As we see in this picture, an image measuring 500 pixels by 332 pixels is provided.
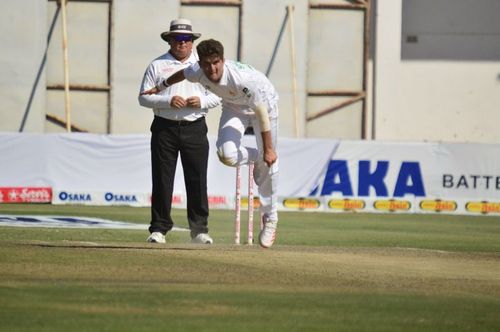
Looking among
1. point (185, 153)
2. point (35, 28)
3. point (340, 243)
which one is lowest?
point (340, 243)

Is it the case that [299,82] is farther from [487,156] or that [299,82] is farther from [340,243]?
[340,243]

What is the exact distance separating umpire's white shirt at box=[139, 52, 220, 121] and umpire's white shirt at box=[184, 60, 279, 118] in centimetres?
94

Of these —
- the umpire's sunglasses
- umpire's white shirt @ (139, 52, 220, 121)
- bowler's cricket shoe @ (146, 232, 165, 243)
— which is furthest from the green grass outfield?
the umpire's sunglasses

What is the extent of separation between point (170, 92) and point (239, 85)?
4.70 ft

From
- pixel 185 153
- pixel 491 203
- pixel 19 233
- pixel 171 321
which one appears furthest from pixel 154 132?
pixel 491 203

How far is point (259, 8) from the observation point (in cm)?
3247

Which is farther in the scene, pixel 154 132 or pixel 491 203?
pixel 491 203

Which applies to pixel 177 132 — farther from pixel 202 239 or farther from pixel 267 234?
pixel 267 234

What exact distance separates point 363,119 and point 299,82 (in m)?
2.07

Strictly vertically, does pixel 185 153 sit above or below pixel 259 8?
below

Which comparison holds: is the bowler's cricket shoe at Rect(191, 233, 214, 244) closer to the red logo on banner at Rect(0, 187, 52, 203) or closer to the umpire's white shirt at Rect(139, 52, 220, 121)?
the umpire's white shirt at Rect(139, 52, 220, 121)

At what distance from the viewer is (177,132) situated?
43.8 feet

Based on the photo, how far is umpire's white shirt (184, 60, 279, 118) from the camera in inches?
467

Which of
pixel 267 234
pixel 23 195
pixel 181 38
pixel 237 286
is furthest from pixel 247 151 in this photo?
pixel 23 195
